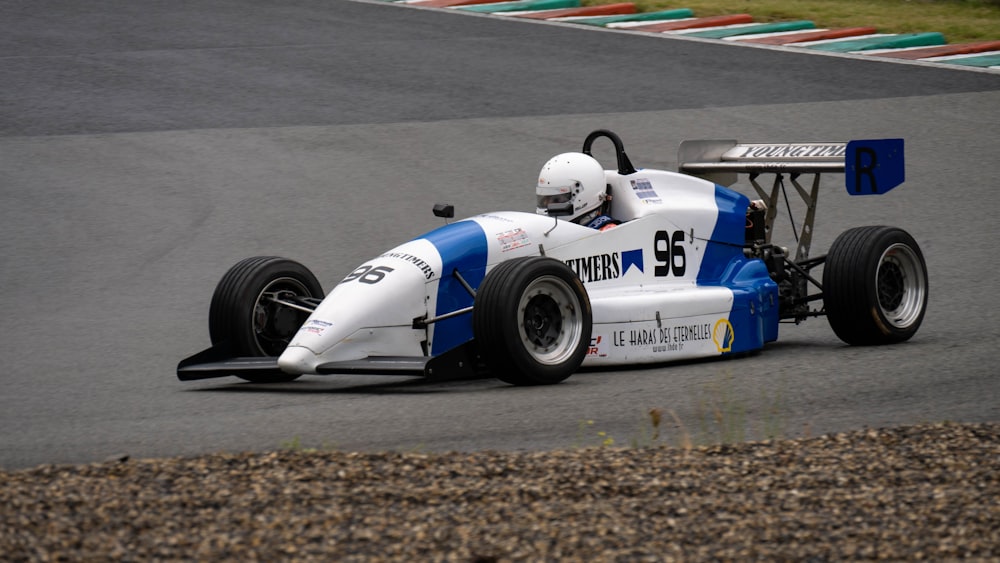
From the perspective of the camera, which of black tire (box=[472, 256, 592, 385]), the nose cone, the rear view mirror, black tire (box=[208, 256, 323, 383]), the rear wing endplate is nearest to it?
black tire (box=[472, 256, 592, 385])

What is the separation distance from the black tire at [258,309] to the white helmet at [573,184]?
1541mm

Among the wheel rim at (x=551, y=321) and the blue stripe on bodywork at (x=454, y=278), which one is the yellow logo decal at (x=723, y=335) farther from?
the blue stripe on bodywork at (x=454, y=278)

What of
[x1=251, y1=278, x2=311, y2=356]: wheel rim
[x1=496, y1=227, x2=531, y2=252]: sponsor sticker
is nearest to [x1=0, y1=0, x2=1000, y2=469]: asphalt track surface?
[x1=251, y1=278, x2=311, y2=356]: wheel rim

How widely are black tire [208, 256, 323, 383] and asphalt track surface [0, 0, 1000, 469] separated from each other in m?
0.28

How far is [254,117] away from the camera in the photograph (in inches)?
630

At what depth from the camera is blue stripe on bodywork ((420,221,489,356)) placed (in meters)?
7.94

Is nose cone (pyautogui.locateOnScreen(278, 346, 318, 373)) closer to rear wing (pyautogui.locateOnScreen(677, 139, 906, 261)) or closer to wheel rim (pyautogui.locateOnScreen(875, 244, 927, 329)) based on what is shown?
rear wing (pyautogui.locateOnScreen(677, 139, 906, 261))

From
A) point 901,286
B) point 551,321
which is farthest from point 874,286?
point 551,321

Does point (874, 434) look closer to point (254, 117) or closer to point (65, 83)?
point (254, 117)

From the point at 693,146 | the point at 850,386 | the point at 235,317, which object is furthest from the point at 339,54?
the point at 850,386

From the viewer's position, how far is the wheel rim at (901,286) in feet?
30.4

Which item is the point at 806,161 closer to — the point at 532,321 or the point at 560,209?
the point at 560,209

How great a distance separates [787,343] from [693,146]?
5.07ft

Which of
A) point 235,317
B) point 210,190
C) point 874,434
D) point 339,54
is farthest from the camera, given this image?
point 339,54
